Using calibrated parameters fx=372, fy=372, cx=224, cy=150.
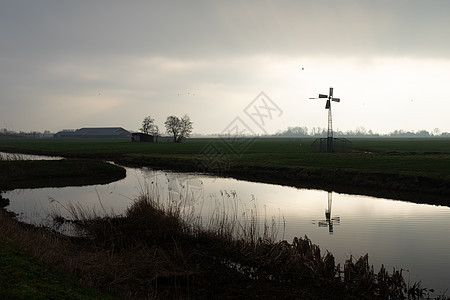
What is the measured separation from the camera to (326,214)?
26750mm

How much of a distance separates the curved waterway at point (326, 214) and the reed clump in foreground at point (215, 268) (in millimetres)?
2359

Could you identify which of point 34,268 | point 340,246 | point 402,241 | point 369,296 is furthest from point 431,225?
point 34,268

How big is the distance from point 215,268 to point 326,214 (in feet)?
45.5

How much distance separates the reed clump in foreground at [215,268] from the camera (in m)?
12.8

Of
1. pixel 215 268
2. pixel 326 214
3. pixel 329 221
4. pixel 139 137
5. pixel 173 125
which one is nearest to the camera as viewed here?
pixel 215 268

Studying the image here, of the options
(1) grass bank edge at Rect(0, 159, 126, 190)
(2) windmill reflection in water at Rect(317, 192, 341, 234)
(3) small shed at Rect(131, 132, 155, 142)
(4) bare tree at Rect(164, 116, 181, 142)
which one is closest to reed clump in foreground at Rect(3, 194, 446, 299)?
(2) windmill reflection in water at Rect(317, 192, 341, 234)

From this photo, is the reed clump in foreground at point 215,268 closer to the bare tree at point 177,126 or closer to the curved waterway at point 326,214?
the curved waterway at point 326,214

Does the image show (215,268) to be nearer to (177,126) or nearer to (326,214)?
(326,214)

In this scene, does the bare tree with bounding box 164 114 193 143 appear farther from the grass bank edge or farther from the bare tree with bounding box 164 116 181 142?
the grass bank edge

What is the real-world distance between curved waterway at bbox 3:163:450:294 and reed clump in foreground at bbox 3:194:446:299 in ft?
7.74

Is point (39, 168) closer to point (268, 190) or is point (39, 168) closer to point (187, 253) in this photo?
point (268, 190)

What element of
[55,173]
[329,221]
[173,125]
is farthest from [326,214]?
[173,125]

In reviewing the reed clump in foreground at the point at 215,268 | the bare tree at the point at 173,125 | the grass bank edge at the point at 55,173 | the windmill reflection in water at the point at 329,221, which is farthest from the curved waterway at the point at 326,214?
the bare tree at the point at 173,125

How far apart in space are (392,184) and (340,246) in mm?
23280
